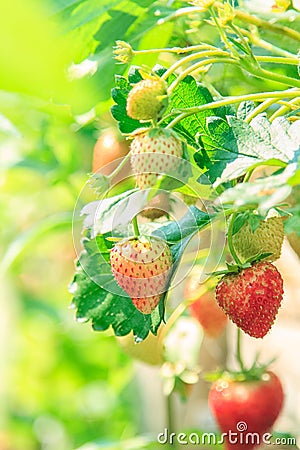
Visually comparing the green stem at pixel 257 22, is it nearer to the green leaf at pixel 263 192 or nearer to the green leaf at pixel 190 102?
the green leaf at pixel 190 102

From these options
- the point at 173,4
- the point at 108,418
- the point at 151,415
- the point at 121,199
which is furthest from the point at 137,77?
the point at 108,418

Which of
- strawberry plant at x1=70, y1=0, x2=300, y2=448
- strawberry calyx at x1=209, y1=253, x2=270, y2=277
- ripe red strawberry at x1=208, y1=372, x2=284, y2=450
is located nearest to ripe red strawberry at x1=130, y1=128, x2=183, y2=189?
strawberry plant at x1=70, y1=0, x2=300, y2=448

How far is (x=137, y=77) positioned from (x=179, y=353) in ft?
1.75

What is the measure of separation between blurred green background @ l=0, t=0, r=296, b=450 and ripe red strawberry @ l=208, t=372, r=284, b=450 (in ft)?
0.89

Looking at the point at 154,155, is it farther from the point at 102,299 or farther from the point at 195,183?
the point at 102,299

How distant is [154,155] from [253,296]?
14cm

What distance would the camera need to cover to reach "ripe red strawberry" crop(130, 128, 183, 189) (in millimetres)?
400

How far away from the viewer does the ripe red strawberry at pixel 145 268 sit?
0.46m

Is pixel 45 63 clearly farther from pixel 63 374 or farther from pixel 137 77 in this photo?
pixel 63 374

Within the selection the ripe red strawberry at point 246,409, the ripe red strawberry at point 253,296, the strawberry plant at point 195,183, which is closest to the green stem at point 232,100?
the strawberry plant at point 195,183

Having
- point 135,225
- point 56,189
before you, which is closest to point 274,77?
point 135,225

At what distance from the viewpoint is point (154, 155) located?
1.30 feet

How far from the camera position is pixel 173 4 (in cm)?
66

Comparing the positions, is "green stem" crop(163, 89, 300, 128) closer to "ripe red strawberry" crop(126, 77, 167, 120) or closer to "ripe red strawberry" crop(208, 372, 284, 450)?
"ripe red strawberry" crop(126, 77, 167, 120)
